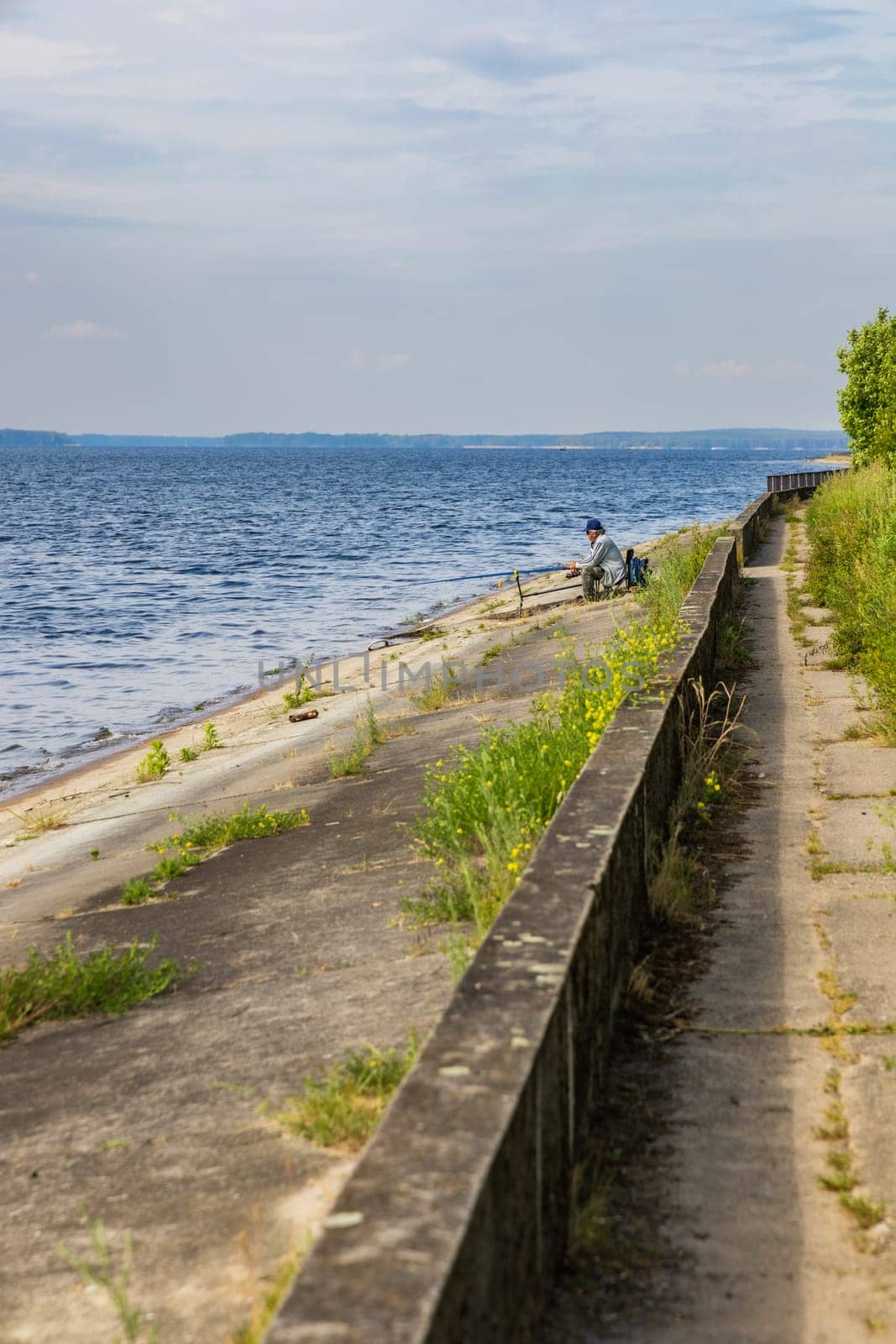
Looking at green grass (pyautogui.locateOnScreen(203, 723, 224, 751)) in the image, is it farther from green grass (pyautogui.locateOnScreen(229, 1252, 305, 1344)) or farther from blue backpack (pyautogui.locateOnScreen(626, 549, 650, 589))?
green grass (pyautogui.locateOnScreen(229, 1252, 305, 1344))

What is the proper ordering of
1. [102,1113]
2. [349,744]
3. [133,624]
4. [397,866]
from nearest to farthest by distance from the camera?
[102,1113] → [397,866] → [349,744] → [133,624]

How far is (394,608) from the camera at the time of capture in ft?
95.5

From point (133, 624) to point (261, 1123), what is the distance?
83.2 feet

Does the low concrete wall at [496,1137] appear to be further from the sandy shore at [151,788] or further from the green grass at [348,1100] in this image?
the sandy shore at [151,788]

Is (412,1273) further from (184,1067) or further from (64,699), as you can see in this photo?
(64,699)

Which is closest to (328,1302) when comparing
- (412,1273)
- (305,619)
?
(412,1273)

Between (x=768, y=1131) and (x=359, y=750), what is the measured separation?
22.4ft

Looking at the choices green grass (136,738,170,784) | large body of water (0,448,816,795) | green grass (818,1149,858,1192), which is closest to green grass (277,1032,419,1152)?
green grass (818,1149,858,1192)

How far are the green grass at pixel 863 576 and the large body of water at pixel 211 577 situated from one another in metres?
8.77

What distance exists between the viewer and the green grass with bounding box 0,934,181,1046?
199 inches

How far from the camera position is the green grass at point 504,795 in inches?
206

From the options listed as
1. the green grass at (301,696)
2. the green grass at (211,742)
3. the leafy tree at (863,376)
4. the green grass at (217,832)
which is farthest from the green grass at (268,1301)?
the leafy tree at (863,376)

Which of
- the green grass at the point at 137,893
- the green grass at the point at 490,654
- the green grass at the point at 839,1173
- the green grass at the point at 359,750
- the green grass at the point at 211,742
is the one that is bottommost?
the green grass at the point at 211,742

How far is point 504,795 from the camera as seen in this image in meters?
6.16
